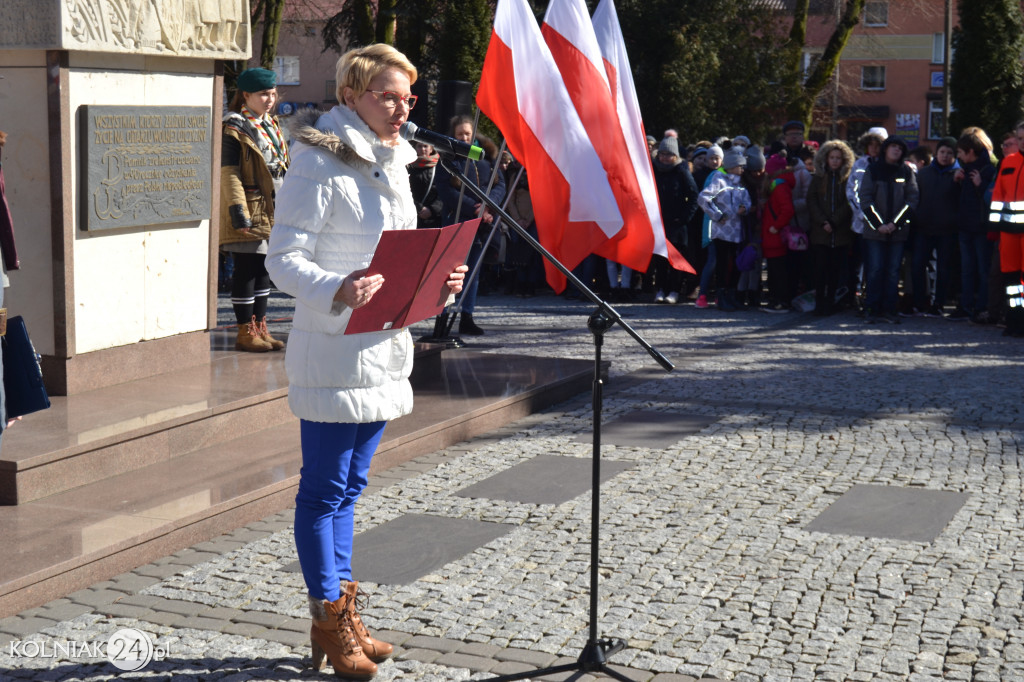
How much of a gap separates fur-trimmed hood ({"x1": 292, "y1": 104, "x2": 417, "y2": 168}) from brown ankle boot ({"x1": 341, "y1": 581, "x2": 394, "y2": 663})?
1.43 metres

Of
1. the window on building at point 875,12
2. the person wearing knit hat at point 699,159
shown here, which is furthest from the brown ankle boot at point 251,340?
the window on building at point 875,12

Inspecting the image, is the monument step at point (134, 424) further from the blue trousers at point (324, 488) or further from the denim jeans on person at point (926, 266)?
the denim jeans on person at point (926, 266)

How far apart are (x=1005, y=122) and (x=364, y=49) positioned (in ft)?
56.0

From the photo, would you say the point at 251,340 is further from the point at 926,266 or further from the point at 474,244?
the point at 926,266

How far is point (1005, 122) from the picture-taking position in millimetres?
18781

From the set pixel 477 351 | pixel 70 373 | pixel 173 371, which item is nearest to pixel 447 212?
pixel 477 351

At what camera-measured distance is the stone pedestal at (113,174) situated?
7.05 meters

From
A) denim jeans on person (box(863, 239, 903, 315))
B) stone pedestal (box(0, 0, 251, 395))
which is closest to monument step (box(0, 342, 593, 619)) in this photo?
stone pedestal (box(0, 0, 251, 395))

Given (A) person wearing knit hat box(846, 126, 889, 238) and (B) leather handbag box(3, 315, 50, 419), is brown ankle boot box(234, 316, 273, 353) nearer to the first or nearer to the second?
(B) leather handbag box(3, 315, 50, 419)

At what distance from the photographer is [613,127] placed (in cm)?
657

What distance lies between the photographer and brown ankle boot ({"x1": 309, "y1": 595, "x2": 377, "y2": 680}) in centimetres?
405

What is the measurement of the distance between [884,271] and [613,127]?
8006mm

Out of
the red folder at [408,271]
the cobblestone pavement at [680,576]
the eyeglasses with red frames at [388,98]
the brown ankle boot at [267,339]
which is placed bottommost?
the cobblestone pavement at [680,576]

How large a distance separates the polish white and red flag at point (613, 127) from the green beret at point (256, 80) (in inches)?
98.6
